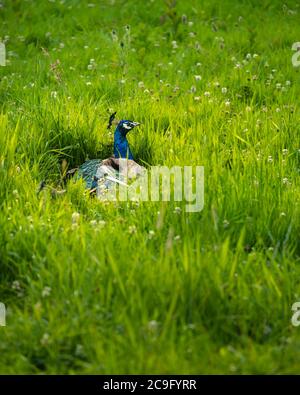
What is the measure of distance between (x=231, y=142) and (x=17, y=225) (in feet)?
7.59

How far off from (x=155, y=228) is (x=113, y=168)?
1194 millimetres

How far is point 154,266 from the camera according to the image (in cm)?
380

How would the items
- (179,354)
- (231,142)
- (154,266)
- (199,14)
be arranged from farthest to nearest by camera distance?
1. (199,14)
2. (231,142)
3. (154,266)
4. (179,354)

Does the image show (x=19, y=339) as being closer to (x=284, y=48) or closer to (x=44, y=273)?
(x=44, y=273)

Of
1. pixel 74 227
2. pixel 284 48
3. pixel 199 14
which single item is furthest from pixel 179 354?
pixel 199 14
